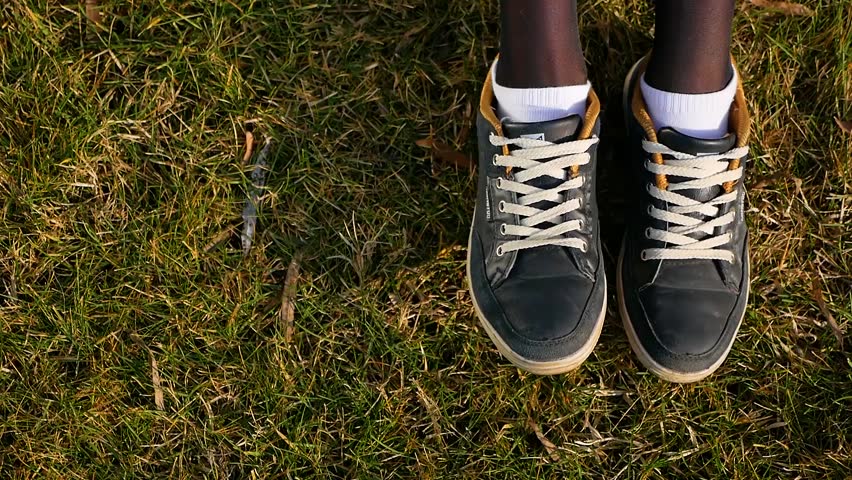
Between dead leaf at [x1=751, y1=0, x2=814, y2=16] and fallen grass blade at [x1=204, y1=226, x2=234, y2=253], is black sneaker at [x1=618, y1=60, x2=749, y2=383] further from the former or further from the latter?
fallen grass blade at [x1=204, y1=226, x2=234, y2=253]

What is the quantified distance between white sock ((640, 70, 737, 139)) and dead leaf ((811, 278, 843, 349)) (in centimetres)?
47

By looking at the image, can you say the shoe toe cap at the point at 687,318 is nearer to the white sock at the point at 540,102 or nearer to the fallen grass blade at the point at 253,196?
the white sock at the point at 540,102

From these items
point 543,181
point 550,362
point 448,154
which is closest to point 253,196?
point 448,154

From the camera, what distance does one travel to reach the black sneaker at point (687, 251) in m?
1.46

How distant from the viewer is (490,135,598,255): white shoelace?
4.77 ft

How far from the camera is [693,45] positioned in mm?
1379

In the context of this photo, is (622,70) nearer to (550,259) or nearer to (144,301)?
(550,259)

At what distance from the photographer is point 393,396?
1.64 m

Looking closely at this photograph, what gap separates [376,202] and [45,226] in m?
0.79

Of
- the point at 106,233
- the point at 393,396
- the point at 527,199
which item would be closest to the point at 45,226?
the point at 106,233

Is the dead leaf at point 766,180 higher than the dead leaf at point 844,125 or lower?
lower

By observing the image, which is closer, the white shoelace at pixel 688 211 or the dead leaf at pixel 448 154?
the white shoelace at pixel 688 211

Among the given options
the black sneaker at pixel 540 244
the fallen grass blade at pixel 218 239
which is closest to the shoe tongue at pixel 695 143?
the black sneaker at pixel 540 244

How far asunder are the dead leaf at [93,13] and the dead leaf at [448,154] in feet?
2.71
